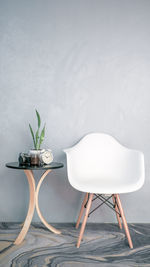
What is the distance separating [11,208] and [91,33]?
6.03 feet

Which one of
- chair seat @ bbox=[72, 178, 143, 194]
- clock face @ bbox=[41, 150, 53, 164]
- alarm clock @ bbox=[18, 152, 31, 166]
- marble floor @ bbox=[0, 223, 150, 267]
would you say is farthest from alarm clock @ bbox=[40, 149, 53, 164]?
marble floor @ bbox=[0, 223, 150, 267]

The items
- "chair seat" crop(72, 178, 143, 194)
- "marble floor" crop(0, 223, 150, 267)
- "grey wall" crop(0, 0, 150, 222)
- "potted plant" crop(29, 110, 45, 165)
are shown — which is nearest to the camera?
"marble floor" crop(0, 223, 150, 267)

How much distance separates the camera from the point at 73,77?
2656 millimetres

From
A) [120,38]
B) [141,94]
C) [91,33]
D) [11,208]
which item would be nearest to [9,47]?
[91,33]

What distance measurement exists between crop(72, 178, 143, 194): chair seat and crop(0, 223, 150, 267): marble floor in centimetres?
42

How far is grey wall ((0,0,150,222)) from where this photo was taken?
8.70 feet

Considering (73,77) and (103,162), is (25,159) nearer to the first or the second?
(103,162)

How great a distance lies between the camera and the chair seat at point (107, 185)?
2023mm

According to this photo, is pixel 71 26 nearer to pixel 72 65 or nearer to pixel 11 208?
pixel 72 65

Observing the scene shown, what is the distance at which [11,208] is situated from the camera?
2.64m

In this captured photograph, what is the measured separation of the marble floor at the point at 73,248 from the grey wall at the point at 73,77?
31 cm

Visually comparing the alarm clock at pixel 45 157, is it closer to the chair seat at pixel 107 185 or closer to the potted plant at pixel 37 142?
the potted plant at pixel 37 142

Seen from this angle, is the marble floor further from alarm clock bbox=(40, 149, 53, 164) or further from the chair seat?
alarm clock bbox=(40, 149, 53, 164)

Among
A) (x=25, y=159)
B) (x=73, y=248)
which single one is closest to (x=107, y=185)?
(x=73, y=248)
